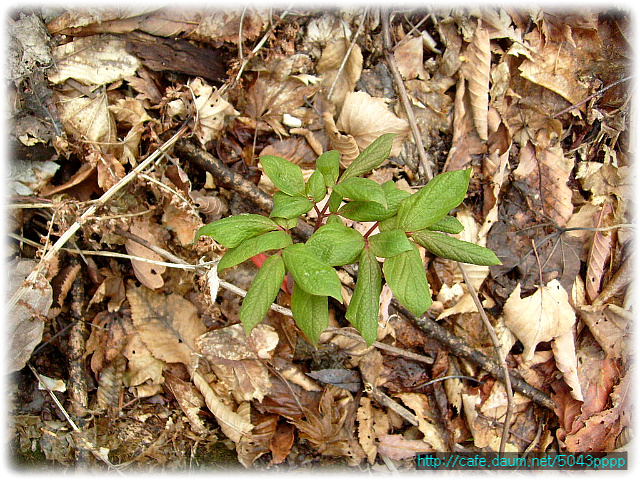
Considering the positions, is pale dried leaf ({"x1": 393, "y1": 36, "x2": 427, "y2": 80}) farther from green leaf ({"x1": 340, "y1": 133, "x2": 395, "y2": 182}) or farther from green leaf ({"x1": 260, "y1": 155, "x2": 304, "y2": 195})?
green leaf ({"x1": 260, "y1": 155, "x2": 304, "y2": 195})

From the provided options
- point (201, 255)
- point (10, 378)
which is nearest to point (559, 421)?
point (201, 255)

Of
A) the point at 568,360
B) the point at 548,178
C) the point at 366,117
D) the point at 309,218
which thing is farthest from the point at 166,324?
the point at 548,178

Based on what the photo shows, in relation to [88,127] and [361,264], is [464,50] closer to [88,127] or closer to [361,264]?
[361,264]

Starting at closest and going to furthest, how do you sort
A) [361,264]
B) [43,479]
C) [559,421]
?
[361,264] → [43,479] → [559,421]

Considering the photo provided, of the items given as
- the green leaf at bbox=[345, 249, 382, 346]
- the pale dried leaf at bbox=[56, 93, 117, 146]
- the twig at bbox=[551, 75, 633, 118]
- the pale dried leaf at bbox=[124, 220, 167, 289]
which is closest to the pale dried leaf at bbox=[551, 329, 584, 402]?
the twig at bbox=[551, 75, 633, 118]

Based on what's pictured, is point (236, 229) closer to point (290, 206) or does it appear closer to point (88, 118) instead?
point (290, 206)

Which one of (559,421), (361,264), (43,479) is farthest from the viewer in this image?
(559,421)
